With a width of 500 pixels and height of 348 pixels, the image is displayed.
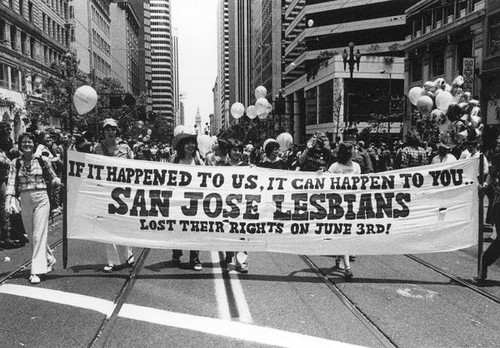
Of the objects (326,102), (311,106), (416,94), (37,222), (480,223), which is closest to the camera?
(37,222)

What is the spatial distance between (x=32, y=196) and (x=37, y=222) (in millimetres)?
333

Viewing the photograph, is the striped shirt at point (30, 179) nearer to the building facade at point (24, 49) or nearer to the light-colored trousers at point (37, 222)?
the light-colored trousers at point (37, 222)

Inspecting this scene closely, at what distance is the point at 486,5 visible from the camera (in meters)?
29.4

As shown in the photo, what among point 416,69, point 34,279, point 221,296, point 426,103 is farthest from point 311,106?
point 221,296

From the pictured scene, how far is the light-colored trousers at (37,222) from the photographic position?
6383 mm

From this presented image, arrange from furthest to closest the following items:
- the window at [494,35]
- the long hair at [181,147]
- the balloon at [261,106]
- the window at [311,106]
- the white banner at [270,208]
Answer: the window at [311,106], the window at [494,35], the balloon at [261,106], the long hair at [181,147], the white banner at [270,208]

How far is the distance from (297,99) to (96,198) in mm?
55904

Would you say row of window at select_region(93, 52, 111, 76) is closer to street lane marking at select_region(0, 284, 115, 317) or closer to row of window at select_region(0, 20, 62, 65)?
row of window at select_region(0, 20, 62, 65)

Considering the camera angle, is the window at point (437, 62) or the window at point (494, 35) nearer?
the window at point (494, 35)

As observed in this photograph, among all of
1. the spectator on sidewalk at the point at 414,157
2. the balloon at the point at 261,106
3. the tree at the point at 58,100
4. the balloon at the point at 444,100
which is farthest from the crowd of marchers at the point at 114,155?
the tree at the point at 58,100

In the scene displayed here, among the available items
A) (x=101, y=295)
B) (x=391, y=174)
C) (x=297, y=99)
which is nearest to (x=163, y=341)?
(x=101, y=295)

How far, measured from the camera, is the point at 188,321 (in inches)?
193

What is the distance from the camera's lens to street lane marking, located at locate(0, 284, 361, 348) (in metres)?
4.42

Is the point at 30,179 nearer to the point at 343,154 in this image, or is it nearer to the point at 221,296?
the point at 221,296
